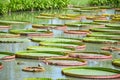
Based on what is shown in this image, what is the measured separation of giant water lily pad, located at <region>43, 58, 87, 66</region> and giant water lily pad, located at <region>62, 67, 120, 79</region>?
2.29 feet

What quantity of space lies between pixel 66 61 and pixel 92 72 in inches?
57.8

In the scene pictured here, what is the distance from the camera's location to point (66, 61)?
40.8ft

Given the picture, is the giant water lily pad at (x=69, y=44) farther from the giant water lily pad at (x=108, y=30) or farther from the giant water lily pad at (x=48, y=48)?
the giant water lily pad at (x=108, y=30)

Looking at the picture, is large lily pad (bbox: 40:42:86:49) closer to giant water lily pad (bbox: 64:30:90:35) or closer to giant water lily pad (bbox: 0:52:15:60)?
giant water lily pad (bbox: 0:52:15:60)

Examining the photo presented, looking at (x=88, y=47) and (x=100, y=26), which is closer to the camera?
(x=88, y=47)

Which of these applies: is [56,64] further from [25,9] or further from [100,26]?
[25,9]

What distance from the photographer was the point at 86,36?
57.5ft

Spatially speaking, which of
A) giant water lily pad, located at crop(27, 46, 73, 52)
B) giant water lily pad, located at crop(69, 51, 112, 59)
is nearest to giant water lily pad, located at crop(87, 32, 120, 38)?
giant water lily pad, located at crop(27, 46, 73, 52)

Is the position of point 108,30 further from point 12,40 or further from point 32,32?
point 12,40

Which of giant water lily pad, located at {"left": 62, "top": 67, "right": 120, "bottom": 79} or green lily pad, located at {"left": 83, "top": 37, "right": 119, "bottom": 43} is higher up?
green lily pad, located at {"left": 83, "top": 37, "right": 119, "bottom": 43}

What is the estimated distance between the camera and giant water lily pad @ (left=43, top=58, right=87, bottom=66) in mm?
12056

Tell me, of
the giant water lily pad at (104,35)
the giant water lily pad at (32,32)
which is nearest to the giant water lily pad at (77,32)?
the giant water lily pad at (104,35)

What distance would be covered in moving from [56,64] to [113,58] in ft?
6.59

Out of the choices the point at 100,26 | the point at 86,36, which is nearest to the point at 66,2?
the point at 100,26
